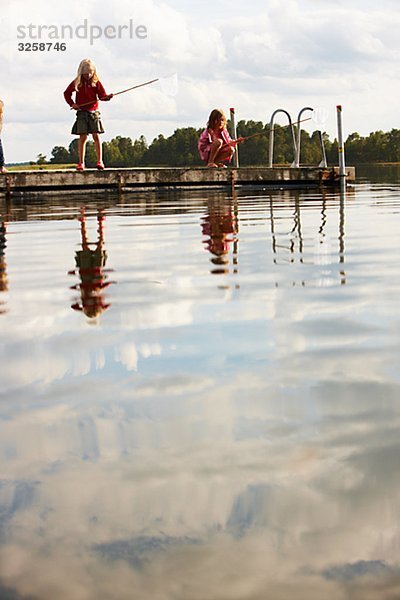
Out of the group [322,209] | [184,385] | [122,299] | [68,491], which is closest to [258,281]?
[122,299]

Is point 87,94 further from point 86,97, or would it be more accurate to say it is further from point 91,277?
point 91,277

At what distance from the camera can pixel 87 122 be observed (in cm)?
1605

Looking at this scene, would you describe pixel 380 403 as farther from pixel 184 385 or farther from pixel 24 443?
pixel 24 443

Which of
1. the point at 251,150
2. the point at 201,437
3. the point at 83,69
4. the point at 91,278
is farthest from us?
the point at 251,150

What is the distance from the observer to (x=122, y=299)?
5.02 m

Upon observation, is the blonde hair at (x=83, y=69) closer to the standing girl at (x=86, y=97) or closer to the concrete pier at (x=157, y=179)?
the standing girl at (x=86, y=97)

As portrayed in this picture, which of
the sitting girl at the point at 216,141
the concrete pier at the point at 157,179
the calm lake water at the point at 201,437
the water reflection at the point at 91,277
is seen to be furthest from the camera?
the sitting girl at the point at 216,141

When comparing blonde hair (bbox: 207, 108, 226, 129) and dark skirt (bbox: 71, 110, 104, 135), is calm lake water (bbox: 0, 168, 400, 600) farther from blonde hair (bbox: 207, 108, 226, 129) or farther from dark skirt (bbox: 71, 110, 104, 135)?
blonde hair (bbox: 207, 108, 226, 129)

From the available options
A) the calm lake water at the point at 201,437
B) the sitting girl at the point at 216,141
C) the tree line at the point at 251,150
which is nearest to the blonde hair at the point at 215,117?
the sitting girl at the point at 216,141

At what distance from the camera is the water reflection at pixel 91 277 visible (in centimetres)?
482

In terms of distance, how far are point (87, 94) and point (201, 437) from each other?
551 inches

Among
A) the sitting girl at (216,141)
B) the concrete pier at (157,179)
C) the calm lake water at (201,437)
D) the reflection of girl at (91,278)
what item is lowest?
the calm lake water at (201,437)

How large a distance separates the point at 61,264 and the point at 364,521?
514 cm

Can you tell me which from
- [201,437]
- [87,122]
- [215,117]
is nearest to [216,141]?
[215,117]
